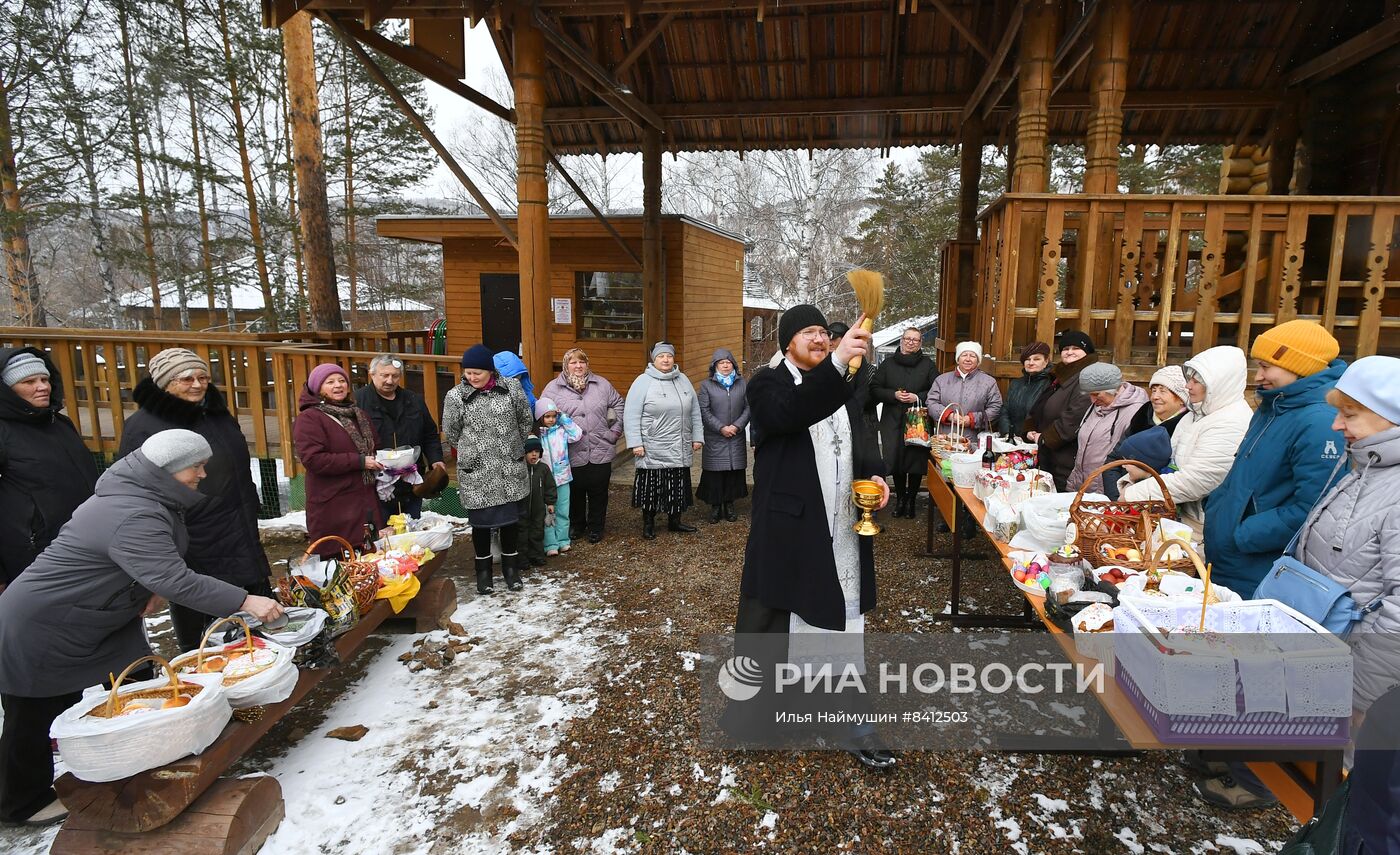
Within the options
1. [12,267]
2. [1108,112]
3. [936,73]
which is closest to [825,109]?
[936,73]

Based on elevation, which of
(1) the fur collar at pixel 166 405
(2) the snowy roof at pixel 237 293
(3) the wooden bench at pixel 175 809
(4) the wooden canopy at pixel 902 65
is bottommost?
(3) the wooden bench at pixel 175 809

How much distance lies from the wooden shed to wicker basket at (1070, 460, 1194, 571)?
8903mm

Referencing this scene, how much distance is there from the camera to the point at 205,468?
3307mm

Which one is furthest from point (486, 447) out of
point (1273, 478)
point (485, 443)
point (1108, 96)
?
point (1108, 96)

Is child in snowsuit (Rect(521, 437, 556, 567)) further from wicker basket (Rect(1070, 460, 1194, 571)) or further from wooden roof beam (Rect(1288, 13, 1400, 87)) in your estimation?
wooden roof beam (Rect(1288, 13, 1400, 87))

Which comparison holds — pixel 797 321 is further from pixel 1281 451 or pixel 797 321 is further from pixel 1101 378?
pixel 1101 378

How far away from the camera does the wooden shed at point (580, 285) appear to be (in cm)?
1150

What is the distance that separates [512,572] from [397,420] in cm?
142

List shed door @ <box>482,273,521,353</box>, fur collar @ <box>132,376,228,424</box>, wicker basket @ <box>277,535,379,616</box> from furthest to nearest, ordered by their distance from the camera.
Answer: shed door @ <box>482,273,521,353</box>, wicker basket @ <box>277,535,379,616</box>, fur collar @ <box>132,376,228,424</box>

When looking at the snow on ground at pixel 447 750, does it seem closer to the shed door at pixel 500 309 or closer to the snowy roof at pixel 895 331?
the shed door at pixel 500 309

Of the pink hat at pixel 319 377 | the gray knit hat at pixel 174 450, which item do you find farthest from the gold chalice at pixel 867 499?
the pink hat at pixel 319 377

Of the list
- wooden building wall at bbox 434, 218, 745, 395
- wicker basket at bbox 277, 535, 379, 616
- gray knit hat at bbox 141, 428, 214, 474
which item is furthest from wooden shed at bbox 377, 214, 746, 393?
gray knit hat at bbox 141, 428, 214, 474

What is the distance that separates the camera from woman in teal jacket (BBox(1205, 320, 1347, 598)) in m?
2.35

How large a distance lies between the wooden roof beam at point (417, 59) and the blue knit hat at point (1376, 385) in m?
6.69
